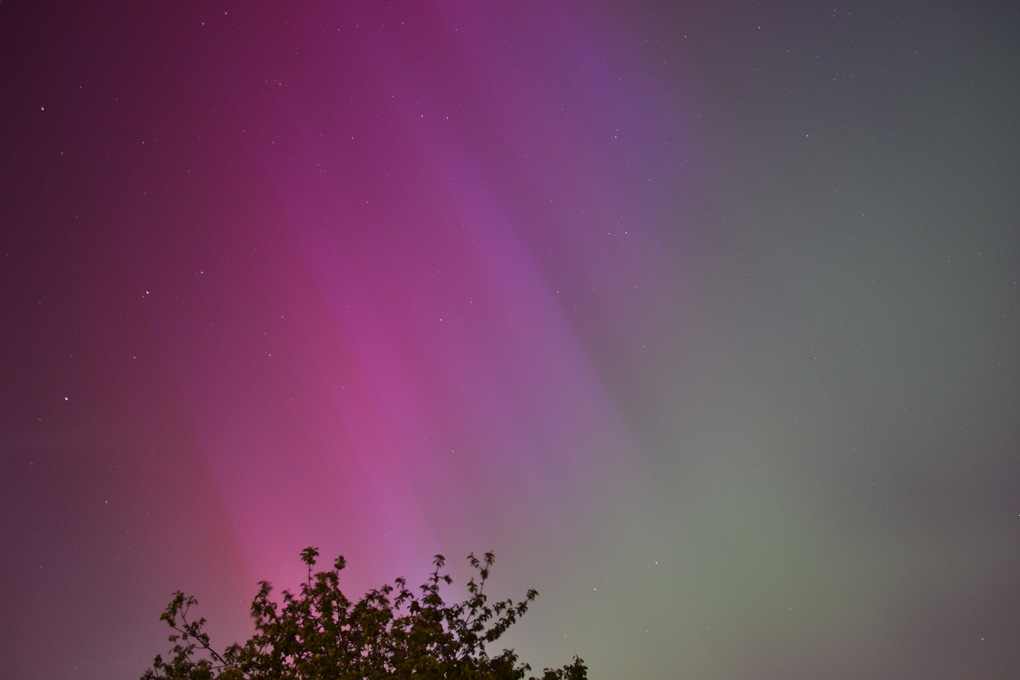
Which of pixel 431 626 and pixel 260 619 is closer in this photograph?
pixel 260 619

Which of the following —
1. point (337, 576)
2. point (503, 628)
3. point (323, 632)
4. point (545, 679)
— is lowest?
point (545, 679)

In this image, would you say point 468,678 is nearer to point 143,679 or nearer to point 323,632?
point 323,632

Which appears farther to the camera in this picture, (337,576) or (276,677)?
(337,576)

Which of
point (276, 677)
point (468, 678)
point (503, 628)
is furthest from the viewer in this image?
point (503, 628)

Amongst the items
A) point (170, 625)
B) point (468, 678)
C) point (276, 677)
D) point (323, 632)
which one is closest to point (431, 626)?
point (468, 678)

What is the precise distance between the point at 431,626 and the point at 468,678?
1.36m

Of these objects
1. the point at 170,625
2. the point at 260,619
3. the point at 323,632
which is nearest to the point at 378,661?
the point at 323,632

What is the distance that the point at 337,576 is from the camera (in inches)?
639

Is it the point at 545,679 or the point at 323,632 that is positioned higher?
the point at 323,632

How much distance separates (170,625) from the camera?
15.3 meters

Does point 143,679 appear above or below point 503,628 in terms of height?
above

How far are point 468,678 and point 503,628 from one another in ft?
6.68

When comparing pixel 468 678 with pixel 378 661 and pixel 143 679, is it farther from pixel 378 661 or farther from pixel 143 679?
pixel 143 679

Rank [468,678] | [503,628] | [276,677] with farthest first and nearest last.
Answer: [503,628] < [468,678] < [276,677]
